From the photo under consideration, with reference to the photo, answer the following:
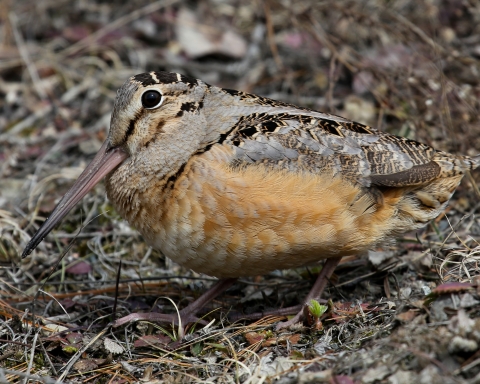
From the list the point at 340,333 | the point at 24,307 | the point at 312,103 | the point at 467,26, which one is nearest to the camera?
the point at 340,333

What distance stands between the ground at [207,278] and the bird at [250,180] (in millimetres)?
323

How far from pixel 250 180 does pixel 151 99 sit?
80cm

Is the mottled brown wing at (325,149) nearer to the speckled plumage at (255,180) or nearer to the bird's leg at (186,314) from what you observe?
the speckled plumage at (255,180)

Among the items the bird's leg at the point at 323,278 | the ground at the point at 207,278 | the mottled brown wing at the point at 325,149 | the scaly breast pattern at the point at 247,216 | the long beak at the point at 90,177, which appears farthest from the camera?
the bird's leg at the point at 323,278

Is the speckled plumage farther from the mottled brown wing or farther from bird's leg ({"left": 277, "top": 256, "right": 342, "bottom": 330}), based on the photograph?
bird's leg ({"left": 277, "top": 256, "right": 342, "bottom": 330})

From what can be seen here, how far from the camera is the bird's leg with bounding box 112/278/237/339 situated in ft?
13.5

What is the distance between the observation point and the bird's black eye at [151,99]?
3.96 meters

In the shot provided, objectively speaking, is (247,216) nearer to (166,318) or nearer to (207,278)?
(166,318)

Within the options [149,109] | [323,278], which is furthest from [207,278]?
[149,109]

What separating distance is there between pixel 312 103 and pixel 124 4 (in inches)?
115

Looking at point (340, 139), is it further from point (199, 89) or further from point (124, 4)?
point (124, 4)

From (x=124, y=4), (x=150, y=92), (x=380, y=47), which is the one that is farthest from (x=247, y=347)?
(x=124, y=4)

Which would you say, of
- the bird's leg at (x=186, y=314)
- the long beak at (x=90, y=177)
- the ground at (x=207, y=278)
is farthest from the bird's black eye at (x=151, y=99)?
the bird's leg at (x=186, y=314)

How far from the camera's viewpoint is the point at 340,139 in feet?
13.3
